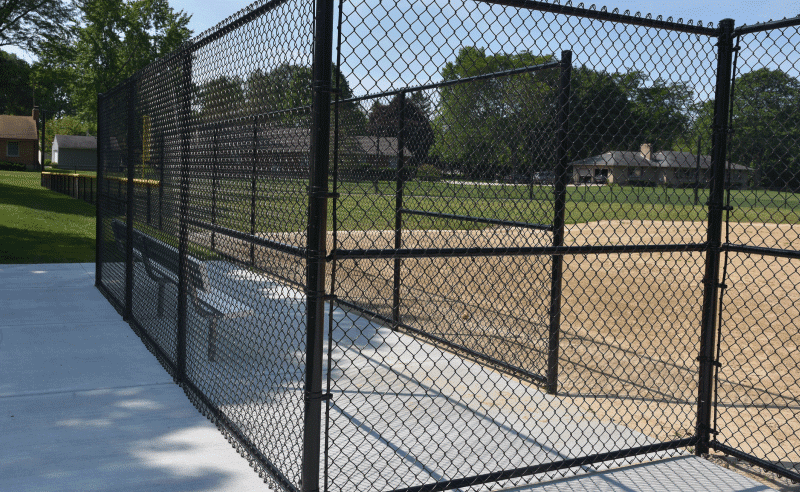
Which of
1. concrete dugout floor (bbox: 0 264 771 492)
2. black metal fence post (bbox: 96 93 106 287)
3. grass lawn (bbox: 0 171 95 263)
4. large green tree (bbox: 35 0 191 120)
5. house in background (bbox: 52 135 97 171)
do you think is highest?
large green tree (bbox: 35 0 191 120)

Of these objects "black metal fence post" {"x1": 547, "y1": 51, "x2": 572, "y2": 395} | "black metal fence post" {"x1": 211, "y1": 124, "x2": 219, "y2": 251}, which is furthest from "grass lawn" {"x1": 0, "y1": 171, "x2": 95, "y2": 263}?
"black metal fence post" {"x1": 547, "y1": 51, "x2": 572, "y2": 395}

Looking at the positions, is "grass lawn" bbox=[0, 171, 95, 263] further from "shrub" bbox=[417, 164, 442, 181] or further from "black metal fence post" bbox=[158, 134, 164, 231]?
"shrub" bbox=[417, 164, 442, 181]

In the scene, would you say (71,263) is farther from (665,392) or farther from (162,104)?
(665,392)

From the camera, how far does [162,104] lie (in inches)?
202

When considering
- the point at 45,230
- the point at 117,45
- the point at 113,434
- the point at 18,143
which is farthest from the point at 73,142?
the point at 113,434

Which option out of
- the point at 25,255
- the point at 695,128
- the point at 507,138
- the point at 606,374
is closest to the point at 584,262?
the point at 507,138

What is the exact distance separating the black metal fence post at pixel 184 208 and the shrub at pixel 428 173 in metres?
2.43

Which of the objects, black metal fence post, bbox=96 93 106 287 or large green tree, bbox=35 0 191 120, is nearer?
black metal fence post, bbox=96 93 106 287

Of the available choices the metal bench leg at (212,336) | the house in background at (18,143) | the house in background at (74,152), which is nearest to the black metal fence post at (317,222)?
the metal bench leg at (212,336)

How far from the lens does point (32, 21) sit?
2845cm

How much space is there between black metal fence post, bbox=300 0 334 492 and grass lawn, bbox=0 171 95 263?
9404mm

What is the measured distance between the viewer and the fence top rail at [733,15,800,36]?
3.80 metres

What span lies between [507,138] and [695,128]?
2809mm

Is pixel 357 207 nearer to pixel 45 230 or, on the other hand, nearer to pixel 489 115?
pixel 489 115
